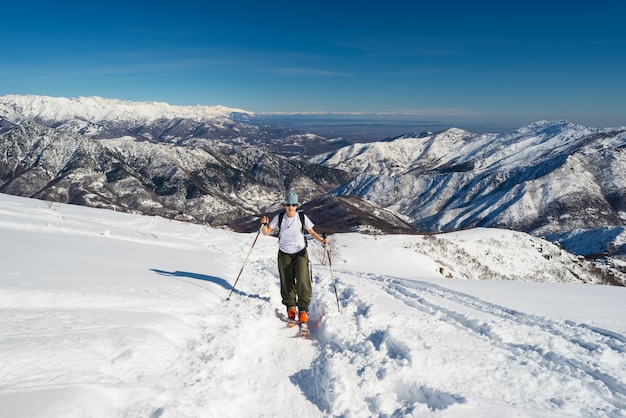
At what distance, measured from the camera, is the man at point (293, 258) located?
900cm

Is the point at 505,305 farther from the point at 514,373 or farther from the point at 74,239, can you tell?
the point at 74,239

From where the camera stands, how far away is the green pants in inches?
356

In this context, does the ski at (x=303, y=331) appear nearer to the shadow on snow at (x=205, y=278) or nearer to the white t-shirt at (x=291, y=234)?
the white t-shirt at (x=291, y=234)

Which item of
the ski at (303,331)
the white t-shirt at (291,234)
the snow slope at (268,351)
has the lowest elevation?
the ski at (303,331)

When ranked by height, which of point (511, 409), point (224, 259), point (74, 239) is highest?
point (511, 409)

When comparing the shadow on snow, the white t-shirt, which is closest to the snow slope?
the shadow on snow

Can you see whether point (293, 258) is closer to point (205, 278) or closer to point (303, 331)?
point (303, 331)

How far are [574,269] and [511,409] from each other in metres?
60.4

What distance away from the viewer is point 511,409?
4.69 m

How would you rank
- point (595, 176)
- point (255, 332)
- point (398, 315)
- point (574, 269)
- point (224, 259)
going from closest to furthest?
point (255, 332), point (398, 315), point (224, 259), point (574, 269), point (595, 176)

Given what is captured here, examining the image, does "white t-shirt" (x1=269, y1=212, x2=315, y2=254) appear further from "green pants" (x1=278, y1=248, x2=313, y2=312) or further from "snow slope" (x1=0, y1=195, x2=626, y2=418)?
"snow slope" (x1=0, y1=195, x2=626, y2=418)

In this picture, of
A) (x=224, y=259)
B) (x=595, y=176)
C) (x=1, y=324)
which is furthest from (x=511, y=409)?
(x=595, y=176)

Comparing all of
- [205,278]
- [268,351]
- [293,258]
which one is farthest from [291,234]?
[205,278]

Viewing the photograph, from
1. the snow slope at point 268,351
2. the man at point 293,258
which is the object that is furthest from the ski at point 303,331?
the man at point 293,258
